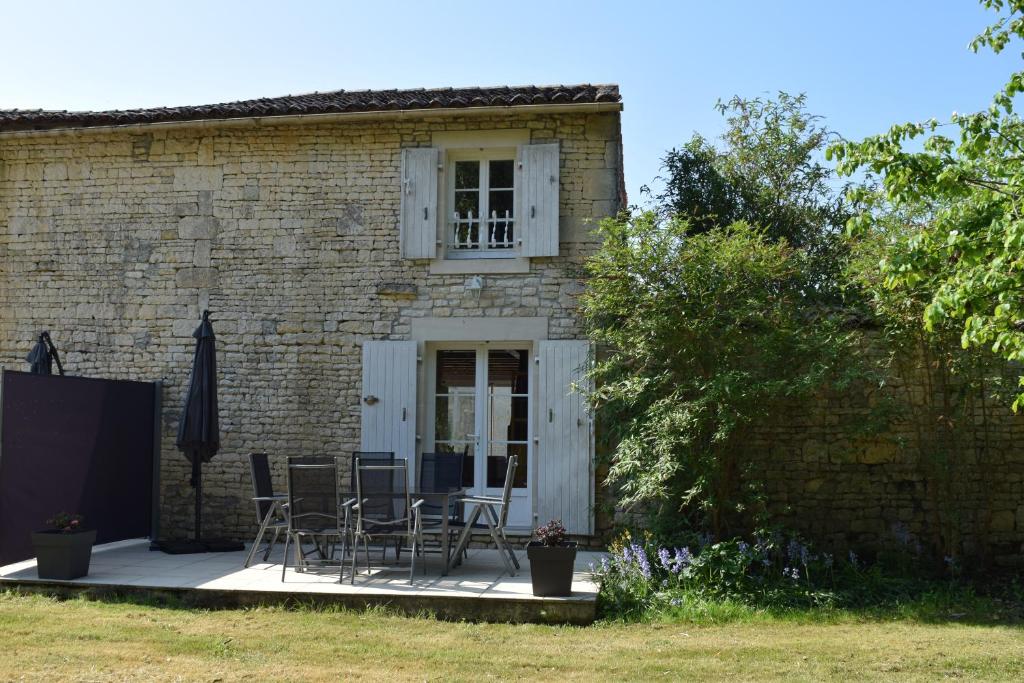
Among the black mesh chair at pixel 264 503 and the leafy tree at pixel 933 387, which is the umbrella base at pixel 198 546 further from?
the leafy tree at pixel 933 387

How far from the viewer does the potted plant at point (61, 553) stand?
21.3 ft

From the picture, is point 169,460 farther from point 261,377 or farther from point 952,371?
point 952,371

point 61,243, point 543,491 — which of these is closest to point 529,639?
point 543,491

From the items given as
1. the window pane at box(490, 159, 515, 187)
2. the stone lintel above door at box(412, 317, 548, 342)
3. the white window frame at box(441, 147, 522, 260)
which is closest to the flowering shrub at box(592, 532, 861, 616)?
the stone lintel above door at box(412, 317, 548, 342)

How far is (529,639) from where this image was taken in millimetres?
5363

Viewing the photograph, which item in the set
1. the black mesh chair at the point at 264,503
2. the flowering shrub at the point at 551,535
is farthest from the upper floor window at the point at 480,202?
the flowering shrub at the point at 551,535

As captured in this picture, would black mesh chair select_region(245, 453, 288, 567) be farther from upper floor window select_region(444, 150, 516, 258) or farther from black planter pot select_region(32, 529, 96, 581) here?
upper floor window select_region(444, 150, 516, 258)

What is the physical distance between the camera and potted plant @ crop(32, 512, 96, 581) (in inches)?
256

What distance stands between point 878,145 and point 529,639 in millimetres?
3498

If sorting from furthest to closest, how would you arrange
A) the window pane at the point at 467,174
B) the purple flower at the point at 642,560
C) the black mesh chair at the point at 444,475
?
the window pane at the point at 467,174
the black mesh chair at the point at 444,475
the purple flower at the point at 642,560

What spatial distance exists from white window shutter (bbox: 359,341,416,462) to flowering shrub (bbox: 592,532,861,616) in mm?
2427

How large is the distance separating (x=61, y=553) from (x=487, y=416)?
3696 millimetres

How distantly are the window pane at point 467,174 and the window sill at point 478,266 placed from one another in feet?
2.64

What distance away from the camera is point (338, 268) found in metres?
8.83
